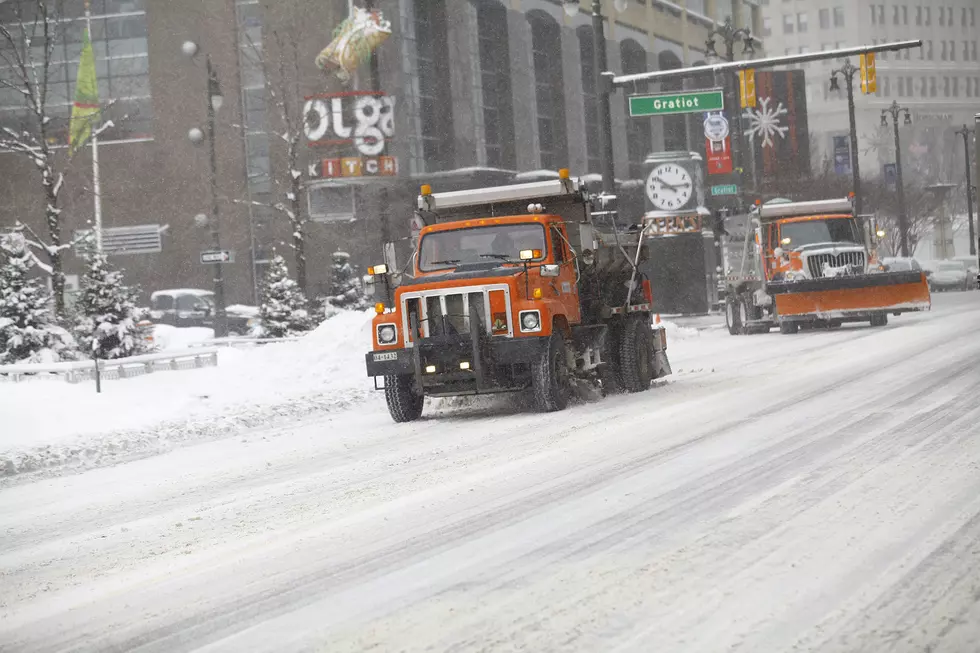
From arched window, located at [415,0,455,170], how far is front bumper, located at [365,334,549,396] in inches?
1428

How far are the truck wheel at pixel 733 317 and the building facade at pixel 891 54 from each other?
4815 inches

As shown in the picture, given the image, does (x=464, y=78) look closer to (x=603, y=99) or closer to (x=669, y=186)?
(x=669, y=186)

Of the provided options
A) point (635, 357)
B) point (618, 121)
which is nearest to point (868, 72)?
point (635, 357)

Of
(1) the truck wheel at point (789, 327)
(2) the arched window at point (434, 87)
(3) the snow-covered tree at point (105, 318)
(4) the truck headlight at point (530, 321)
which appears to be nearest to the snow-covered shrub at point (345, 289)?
(3) the snow-covered tree at point (105, 318)

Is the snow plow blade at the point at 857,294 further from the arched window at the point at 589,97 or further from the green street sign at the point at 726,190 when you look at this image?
the arched window at the point at 589,97

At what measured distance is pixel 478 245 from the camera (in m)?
15.5

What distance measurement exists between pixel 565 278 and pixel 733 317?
56.0 ft

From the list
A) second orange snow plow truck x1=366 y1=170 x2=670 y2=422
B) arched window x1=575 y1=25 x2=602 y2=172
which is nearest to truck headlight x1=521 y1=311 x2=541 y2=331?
second orange snow plow truck x1=366 y1=170 x2=670 y2=422

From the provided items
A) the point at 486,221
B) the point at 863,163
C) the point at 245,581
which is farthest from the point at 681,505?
the point at 863,163

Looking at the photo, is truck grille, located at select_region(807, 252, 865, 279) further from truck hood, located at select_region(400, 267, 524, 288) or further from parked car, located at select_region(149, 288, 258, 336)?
parked car, located at select_region(149, 288, 258, 336)

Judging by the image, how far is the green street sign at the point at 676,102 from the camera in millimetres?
27578

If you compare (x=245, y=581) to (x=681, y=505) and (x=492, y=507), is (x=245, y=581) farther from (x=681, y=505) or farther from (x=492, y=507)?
(x=681, y=505)

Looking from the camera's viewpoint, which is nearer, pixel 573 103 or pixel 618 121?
pixel 573 103

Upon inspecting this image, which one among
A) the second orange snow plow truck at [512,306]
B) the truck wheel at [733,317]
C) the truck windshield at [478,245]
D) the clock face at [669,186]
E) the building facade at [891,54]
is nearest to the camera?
the second orange snow plow truck at [512,306]
